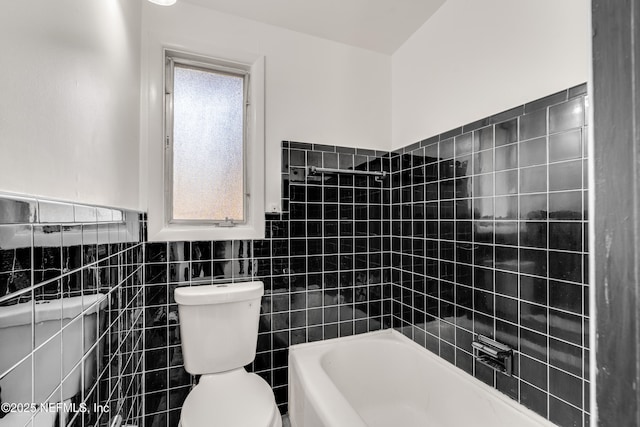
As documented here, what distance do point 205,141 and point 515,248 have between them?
5.77 feet

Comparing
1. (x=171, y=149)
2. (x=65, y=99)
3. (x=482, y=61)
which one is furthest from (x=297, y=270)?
(x=482, y=61)

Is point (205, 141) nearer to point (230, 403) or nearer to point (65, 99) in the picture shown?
point (65, 99)

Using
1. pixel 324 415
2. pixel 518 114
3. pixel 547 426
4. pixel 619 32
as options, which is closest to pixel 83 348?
pixel 324 415

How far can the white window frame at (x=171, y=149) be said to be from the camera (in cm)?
165

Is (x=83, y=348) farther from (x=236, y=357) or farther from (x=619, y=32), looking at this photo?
(x=619, y=32)

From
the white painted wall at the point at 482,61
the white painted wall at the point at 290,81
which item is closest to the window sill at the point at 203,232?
the white painted wall at the point at 290,81

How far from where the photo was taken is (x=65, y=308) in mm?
717

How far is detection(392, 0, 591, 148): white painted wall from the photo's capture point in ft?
3.80

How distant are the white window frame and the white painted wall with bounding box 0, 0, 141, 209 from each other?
1.00 feet

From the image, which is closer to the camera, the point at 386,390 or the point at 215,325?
the point at 215,325

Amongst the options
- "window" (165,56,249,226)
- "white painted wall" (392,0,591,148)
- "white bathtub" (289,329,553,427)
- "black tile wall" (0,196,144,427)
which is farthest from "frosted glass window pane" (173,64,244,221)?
"white painted wall" (392,0,591,148)

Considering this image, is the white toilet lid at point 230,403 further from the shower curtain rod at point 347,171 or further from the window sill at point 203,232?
the shower curtain rod at point 347,171

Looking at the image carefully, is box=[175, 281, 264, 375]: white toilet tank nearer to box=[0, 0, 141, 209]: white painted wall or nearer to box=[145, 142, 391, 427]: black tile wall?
box=[145, 142, 391, 427]: black tile wall

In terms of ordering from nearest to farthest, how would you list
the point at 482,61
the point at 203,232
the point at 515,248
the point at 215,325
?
the point at 515,248
the point at 482,61
the point at 215,325
the point at 203,232
